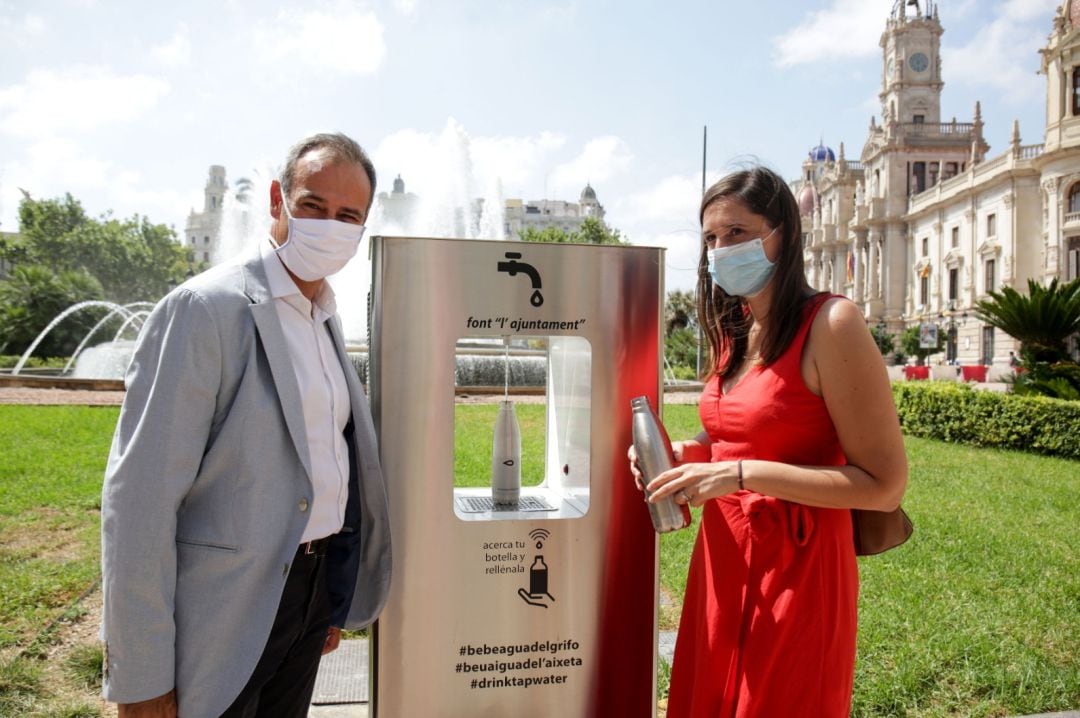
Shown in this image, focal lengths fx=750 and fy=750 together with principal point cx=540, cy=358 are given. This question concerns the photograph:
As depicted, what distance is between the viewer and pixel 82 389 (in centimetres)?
1462

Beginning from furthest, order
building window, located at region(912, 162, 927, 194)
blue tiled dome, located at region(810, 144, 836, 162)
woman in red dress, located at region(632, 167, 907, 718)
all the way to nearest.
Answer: blue tiled dome, located at region(810, 144, 836, 162) < building window, located at region(912, 162, 927, 194) < woman in red dress, located at region(632, 167, 907, 718)

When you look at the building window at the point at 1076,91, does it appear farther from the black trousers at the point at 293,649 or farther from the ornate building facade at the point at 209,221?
the ornate building facade at the point at 209,221

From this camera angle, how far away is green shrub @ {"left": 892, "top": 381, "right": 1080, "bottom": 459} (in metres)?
11.1

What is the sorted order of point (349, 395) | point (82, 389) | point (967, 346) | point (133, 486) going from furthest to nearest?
1. point (967, 346)
2. point (82, 389)
3. point (349, 395)
4. point (133, 486)

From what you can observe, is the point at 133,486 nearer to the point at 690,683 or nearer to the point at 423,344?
the point at 423,344

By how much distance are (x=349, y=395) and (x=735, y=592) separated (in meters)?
1.19

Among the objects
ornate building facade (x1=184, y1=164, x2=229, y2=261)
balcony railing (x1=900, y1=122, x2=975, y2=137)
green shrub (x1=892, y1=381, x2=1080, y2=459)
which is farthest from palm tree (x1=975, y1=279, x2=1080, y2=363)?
ornate building facade (x1=184, y1=164, x2=229, y2=261)

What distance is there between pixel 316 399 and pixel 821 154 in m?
112

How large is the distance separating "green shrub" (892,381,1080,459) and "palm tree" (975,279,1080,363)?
1.44 m

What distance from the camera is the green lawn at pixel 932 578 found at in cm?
353

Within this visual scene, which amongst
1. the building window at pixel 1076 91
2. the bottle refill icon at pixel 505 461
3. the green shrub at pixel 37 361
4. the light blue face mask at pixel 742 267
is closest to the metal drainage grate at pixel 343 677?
the bottle refill icon at pixel 505 461

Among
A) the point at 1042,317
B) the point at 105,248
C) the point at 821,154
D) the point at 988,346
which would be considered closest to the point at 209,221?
the point at 105,248

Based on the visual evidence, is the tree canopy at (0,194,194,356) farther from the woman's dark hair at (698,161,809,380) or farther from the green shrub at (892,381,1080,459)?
the woman's dark hair at (698,161,809,380)

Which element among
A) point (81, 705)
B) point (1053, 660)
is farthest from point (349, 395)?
point (1053, 660)
